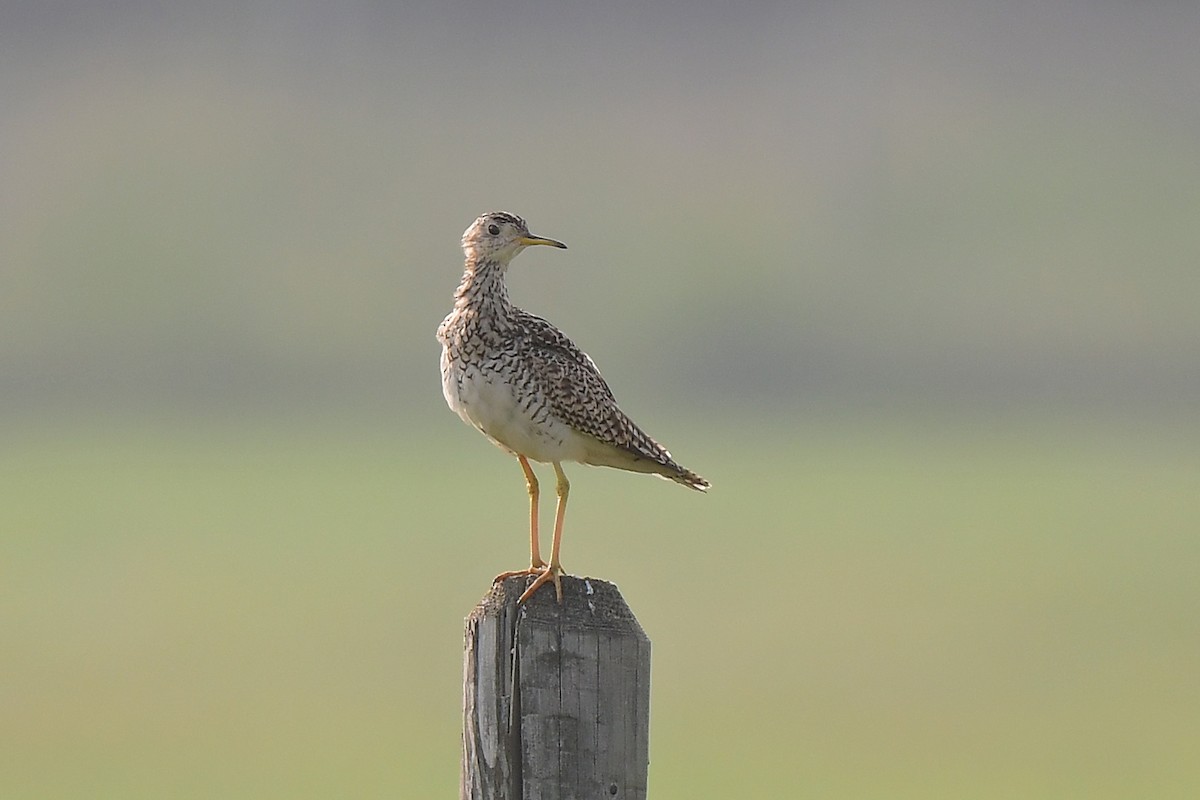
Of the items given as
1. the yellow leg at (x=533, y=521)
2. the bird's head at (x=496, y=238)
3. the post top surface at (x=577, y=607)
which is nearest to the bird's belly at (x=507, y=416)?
the yellow leg at (x=533, y=521)

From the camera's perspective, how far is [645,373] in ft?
369

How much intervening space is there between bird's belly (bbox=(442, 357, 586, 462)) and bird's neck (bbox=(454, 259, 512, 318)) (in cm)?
31

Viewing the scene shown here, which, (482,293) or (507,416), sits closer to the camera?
(507,416)

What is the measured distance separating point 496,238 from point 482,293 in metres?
0.23

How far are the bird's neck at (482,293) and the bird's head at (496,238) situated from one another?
0.11 feet

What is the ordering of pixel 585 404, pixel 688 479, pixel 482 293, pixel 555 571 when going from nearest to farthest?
pixel 555 571 < pixel 585 404 < pixel 688 479 < pixel 482 293

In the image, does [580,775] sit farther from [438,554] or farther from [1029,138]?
[1029,138]

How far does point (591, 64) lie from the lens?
15200 cm

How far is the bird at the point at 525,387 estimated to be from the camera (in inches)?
324

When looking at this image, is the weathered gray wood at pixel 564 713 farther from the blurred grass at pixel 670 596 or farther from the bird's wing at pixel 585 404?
the blurred grass at pixel 670 596

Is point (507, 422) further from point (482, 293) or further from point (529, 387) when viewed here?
point (482, 293)

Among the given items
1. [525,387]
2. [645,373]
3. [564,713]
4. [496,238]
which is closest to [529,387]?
[525,387]

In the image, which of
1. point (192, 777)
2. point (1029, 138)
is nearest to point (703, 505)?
point (192, 777)

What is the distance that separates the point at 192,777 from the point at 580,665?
35091 mm
